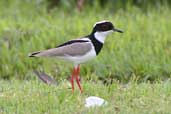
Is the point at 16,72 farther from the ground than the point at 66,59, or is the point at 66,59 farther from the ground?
the point at 66,59

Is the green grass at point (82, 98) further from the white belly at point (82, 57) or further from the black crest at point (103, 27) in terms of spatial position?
the black crest at point (103, 27)

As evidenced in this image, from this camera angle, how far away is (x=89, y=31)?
9.26 m

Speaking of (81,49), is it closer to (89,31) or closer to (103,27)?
(103,27)

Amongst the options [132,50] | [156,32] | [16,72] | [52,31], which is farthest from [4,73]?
[156,32]

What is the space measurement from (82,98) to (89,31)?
2997mm

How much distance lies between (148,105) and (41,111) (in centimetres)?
103

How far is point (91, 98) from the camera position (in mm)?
6188

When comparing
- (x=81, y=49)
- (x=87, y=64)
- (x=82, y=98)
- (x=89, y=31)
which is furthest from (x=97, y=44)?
(x=89, y=31)

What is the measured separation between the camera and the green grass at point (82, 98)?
5.94 metres

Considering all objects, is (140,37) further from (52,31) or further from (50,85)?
(50,85)

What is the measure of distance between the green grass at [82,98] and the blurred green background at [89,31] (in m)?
0.51

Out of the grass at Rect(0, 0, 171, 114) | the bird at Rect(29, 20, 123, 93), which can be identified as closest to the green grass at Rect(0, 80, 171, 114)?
the grass at Rect(0, 0, 171, 114)

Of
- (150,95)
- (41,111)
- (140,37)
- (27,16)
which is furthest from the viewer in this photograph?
(27,16)

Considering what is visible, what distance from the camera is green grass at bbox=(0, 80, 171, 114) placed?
5.94 meters
